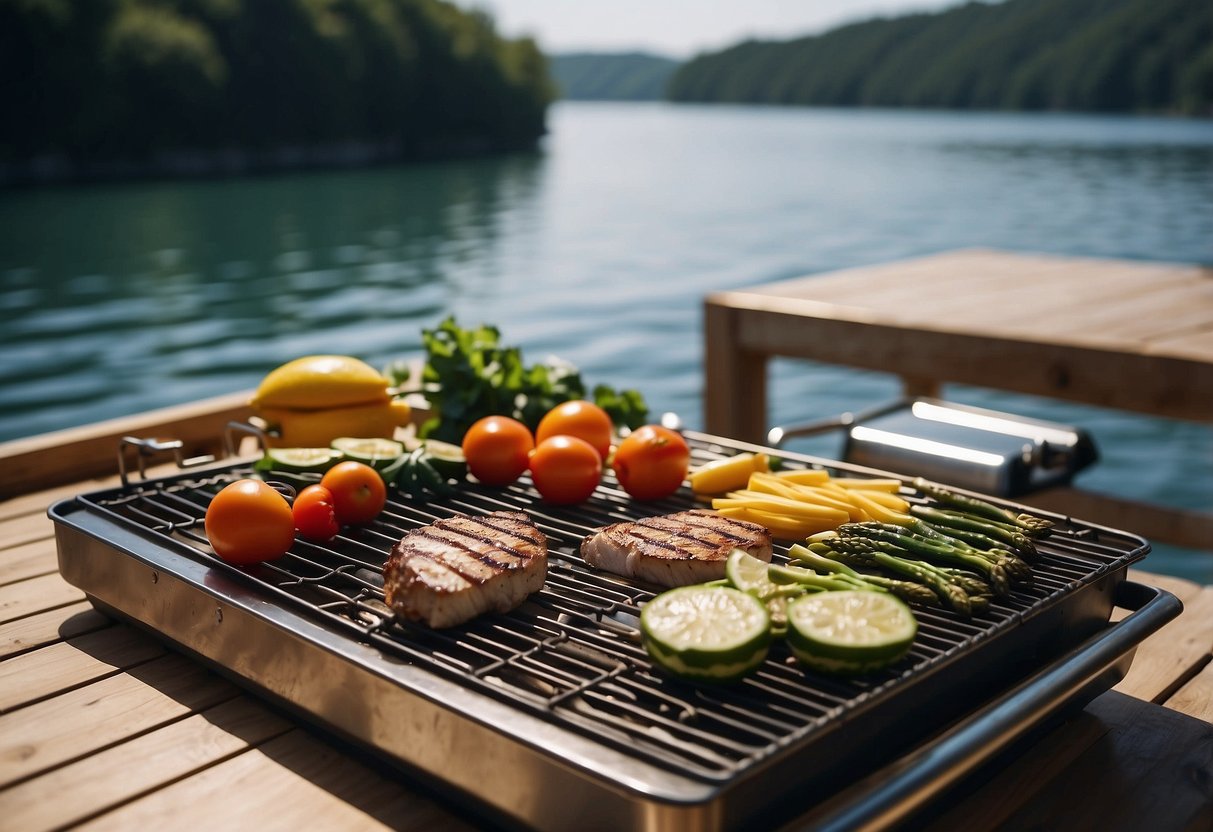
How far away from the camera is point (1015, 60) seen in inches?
2239

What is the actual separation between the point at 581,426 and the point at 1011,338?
3180 mm

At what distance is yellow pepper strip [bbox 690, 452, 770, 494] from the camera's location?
3.30m

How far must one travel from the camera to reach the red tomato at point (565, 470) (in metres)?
3.27

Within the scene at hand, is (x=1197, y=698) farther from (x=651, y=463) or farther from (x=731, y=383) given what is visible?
(x=731, y=383)

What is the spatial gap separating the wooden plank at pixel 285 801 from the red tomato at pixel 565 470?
3.62 ft

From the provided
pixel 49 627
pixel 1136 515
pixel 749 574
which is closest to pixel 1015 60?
pixel 1136 515

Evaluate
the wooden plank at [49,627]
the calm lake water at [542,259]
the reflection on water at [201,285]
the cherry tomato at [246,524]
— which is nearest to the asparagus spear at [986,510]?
the cherry tomato at [246,524]

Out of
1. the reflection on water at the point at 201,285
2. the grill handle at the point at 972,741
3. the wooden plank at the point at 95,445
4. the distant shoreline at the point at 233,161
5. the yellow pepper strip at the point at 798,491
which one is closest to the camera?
the grill handle at the point at 972,741

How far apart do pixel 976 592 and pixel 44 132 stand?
6780 cm

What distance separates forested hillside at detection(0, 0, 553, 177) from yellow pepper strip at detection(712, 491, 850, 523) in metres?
65.5

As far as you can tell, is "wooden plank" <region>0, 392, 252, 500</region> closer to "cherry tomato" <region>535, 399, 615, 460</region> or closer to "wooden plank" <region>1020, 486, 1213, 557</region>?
"cherry tomato" <region>535, 399, 615, 460</region>

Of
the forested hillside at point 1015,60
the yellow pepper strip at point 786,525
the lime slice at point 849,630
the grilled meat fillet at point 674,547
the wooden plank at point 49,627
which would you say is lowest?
the wooden plank at point 49,627

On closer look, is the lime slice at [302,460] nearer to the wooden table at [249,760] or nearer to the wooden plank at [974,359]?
the wooden table at [249,760]

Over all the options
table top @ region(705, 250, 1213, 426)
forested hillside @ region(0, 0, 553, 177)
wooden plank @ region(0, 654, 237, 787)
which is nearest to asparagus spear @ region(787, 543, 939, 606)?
wooden plank @ region(0, 654, 237, 787)
